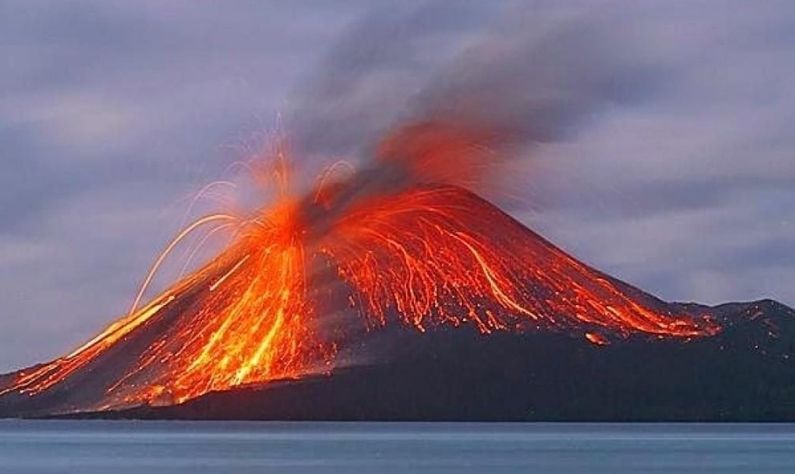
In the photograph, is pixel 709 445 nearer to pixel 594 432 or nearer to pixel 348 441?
pixel 348 441

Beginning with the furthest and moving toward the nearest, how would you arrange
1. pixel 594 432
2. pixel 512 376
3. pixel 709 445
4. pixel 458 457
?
pixel 512 376 < pixel 594 432 < pixel 709 445 < pixel 458 457

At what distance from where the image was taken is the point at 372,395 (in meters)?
186

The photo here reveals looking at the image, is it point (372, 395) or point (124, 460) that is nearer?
point (124, 460)

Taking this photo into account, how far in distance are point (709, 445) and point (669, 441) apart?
853 cm

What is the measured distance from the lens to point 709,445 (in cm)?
13962

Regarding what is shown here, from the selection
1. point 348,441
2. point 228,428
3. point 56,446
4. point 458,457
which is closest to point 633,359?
point 228,428

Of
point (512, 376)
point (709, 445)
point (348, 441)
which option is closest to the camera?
point (709, 445)

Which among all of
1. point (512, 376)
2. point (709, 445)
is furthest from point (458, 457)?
point (512, 376)

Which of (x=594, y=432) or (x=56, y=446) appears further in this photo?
(x=594, y=432)

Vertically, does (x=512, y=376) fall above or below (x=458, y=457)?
above

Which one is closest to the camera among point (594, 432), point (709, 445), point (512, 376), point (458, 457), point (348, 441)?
point (458, 457)

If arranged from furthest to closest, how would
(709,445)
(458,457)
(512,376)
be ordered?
(512,376) < (709,445) < (458,457)

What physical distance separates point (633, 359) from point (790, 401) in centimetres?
1572

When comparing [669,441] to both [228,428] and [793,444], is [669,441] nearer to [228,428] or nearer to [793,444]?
[793,444]
